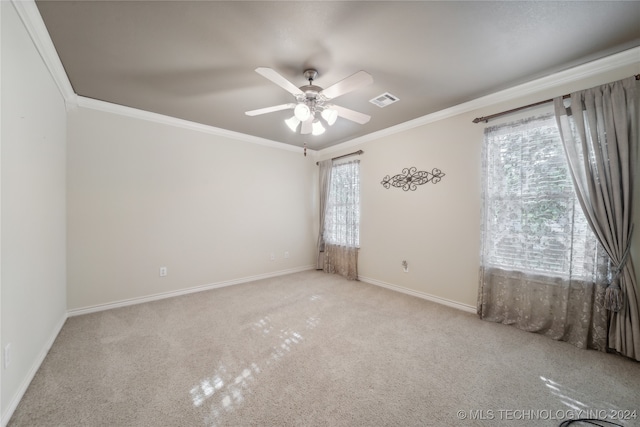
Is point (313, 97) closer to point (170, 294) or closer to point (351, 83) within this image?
point (351, 83)

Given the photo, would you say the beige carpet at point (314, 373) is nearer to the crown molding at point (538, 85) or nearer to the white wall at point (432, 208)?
the white wall at point (432, 208)

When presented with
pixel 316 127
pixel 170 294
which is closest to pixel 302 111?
pixel 316 127

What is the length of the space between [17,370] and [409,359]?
268 centimetres

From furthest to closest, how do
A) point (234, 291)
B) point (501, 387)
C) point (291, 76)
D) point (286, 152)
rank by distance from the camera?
point (286, 152), point (234, 291), point (291, 76), point (501, 387)

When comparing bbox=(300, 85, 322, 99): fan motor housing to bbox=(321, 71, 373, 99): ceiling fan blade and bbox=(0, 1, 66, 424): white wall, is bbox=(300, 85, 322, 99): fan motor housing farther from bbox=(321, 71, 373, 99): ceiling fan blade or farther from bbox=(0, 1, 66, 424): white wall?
bbox=(0, 1, 66, 424): white wall

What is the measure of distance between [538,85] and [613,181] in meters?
1.10

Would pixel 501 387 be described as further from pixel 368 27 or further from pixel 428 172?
pixel 368 27

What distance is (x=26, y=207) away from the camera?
169 centimetres

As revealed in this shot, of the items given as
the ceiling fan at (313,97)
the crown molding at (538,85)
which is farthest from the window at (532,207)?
the ceiling fan at (313,97)

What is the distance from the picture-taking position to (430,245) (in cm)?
327

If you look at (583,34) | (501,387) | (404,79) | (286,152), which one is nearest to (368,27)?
(404,79)

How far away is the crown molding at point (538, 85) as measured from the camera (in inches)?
78.7

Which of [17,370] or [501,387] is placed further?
[501,387]

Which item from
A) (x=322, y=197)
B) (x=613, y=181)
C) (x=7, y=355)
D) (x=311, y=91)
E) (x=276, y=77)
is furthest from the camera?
(x=322, y=197)
